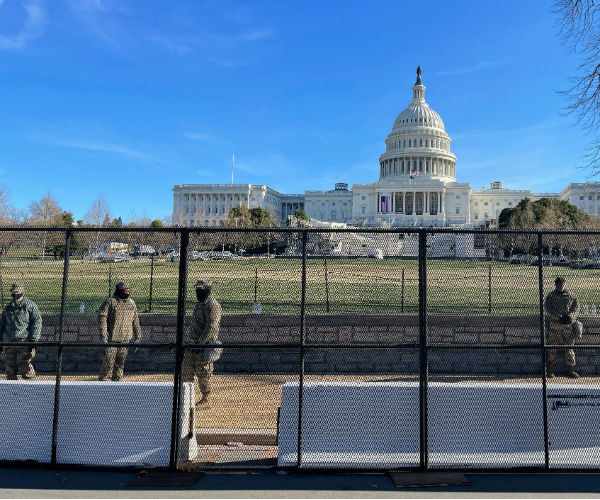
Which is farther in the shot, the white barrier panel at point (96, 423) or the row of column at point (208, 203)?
the row of column at point (208, 203)

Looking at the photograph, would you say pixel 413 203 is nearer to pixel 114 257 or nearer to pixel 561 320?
pixel 561 320

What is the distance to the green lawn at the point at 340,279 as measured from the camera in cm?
620

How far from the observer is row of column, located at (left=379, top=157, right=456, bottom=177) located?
391 ft

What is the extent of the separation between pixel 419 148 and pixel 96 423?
120 metres

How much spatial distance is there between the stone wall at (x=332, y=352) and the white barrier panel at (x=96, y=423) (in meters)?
3.70

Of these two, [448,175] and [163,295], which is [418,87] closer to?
[448,175]

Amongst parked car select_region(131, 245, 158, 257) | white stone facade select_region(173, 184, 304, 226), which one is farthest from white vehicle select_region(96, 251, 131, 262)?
white stone facade select_region(173, 184, 304, 226)

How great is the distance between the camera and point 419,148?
388 feet

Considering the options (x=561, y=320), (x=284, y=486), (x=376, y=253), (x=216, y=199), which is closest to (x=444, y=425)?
(x=284, y=486)

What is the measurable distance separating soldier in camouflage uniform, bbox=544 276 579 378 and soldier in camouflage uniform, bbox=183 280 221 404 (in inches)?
186

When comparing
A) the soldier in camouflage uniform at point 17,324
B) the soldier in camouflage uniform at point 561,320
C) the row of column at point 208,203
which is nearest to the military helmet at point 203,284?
the soldier in camouflage uniform at point 17,324

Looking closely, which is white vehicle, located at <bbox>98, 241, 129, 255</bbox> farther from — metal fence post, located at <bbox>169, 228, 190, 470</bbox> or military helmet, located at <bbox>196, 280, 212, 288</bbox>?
metal fence post, located at <bbox>169, 228, 190, 470</bbox>

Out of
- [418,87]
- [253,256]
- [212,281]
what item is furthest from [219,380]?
[418,87]

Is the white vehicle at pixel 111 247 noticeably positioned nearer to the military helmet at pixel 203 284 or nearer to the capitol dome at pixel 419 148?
the military helmet at pixel 203 284
